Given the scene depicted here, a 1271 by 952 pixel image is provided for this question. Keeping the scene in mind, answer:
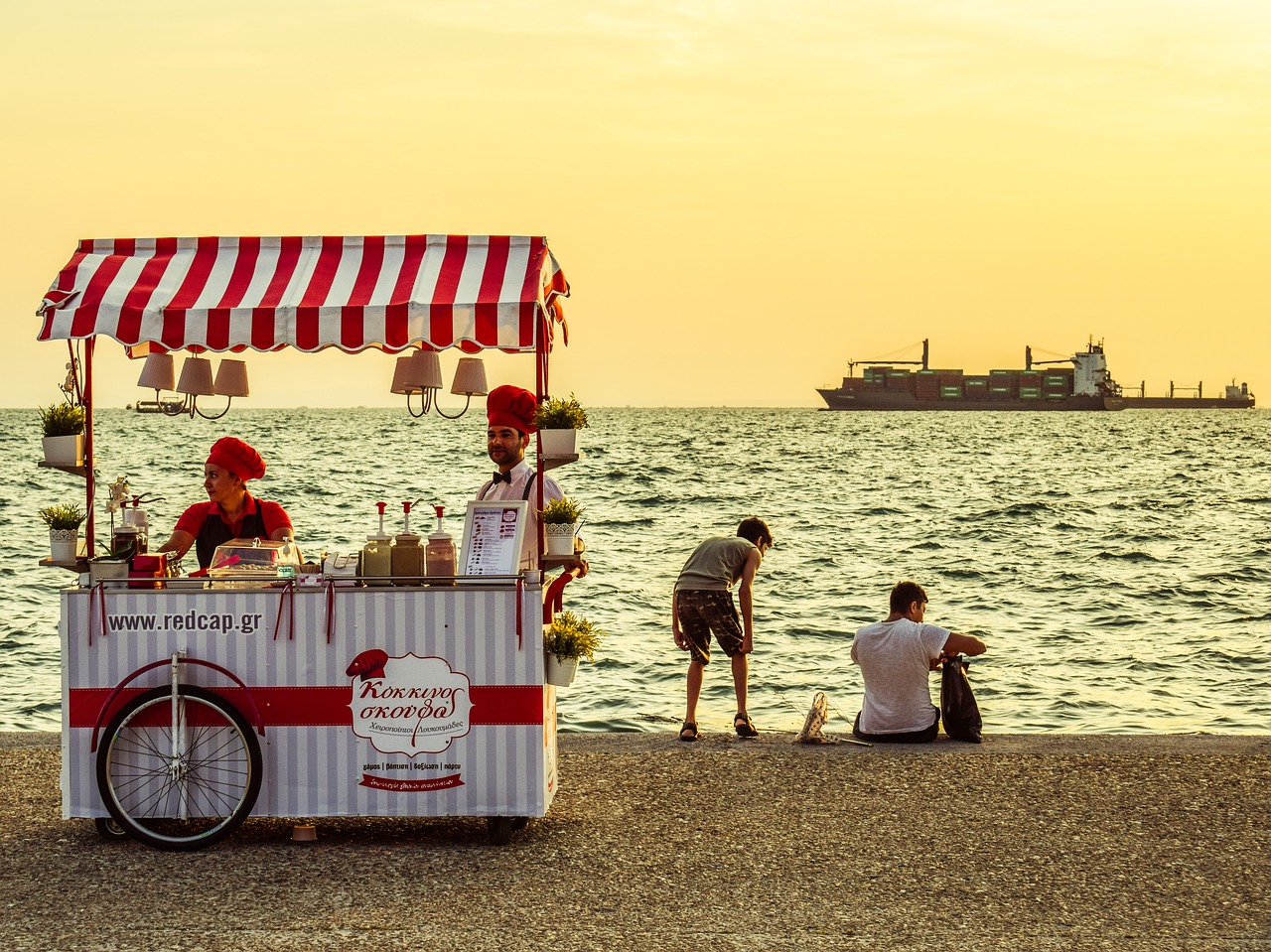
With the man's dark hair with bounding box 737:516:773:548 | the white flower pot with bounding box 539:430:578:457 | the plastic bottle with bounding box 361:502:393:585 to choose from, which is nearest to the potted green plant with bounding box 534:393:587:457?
the white flower pot with bounding box 539:430:578:457

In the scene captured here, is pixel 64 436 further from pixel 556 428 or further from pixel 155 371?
pixel 556 428

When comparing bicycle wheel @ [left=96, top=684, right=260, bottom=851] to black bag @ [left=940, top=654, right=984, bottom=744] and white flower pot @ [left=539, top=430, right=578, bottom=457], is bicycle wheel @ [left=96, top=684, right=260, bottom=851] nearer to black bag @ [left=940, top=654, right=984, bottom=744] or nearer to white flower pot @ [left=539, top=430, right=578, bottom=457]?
white flower pot @ [left=539, top=430, right=578, bottom=457]

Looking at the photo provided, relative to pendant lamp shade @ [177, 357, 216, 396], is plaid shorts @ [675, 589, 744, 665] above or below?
below

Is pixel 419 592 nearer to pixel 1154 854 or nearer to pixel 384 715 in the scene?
pixel 384 715

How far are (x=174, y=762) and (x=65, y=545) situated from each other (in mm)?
1122

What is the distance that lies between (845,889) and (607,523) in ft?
115

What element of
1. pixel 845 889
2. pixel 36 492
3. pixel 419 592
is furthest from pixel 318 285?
pixel 36 492

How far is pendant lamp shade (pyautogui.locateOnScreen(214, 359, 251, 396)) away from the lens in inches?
330

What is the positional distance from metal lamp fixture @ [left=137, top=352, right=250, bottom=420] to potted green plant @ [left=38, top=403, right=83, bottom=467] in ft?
3.43

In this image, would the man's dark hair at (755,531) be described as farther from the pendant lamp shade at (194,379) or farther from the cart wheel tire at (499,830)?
the cart wheel tire at (499,830)

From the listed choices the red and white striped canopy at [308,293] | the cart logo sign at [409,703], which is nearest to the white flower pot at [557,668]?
the cart logo sign at [409,703]

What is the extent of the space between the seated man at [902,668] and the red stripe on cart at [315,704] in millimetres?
2870

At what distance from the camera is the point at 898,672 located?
29.1ft

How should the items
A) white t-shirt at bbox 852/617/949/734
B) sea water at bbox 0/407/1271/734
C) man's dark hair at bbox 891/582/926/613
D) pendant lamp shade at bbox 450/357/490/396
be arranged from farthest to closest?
sea water at bbox 0/407/1271/734 → man's dark hair at bbox 891/582/926/613 → white t-shirt at bbox 852/617/949/734 → pendant lamp shade at bbox 450/357/490/396
